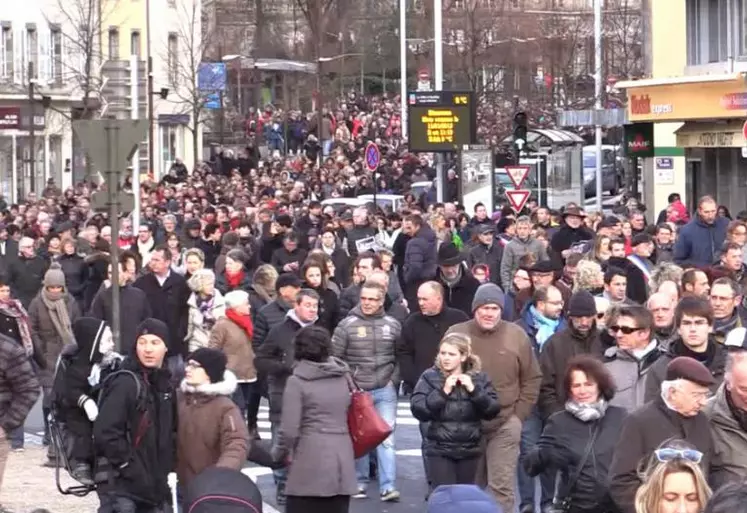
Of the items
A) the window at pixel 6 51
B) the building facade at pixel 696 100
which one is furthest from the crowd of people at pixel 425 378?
the window at pixel 6 51

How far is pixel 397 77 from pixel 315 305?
230ft

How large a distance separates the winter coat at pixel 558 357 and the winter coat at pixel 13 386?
3171mm

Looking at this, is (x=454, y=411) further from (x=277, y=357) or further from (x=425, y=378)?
(x=277, y=357)

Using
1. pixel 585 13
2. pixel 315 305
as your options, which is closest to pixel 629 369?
pixel 315 305

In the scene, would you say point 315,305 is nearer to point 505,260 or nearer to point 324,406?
point 324,406

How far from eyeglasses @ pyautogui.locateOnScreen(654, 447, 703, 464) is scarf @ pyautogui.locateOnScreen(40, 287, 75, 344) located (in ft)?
32.9

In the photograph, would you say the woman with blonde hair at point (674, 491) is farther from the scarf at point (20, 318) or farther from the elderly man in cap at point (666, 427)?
the scarf at point (20, 318)

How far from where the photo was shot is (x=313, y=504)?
1159cm

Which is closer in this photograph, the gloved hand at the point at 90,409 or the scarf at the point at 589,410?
the scarf at the point at 589,410

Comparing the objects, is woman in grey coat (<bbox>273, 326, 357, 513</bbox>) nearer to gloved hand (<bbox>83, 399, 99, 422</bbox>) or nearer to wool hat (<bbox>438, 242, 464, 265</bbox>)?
gloved hand (<bbox>83, 399, 99, 422</bbox>)

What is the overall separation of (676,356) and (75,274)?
11812mm

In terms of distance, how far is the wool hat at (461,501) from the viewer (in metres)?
5.39

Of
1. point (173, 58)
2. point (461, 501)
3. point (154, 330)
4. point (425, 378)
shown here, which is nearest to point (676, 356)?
point (425, 378)

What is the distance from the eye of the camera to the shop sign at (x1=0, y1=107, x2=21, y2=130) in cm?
4775
